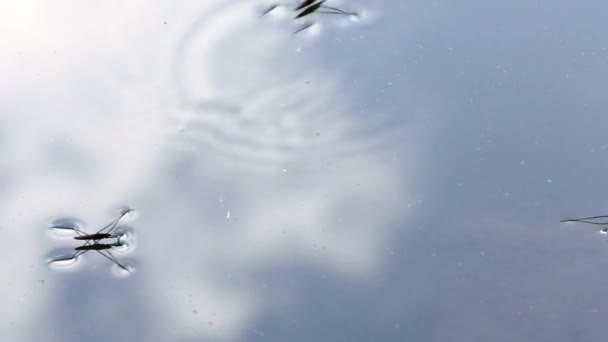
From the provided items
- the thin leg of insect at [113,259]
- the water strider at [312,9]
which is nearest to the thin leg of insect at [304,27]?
the water strider at [312,9]

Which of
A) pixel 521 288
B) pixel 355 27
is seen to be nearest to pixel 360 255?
pixel 521 288

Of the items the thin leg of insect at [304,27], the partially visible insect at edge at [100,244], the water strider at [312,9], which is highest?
the water strider at [312,9]

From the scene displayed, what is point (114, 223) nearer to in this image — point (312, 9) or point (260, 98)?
point (260, 98)

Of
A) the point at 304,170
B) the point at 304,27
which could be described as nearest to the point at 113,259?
the point at 304,170

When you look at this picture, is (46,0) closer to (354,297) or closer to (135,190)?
(135,190)

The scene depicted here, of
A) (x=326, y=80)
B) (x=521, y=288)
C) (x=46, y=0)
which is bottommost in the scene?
(x=521, y=288)

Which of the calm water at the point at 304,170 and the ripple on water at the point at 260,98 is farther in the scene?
the ripple on water at the point at 260,98

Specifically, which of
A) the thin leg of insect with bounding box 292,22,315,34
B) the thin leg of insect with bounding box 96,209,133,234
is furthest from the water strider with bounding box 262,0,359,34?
the thin leg of insect with bounding box 96,209,133,234

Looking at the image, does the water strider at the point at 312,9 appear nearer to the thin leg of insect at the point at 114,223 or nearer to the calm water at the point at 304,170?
the calm water at the point at 304,170
